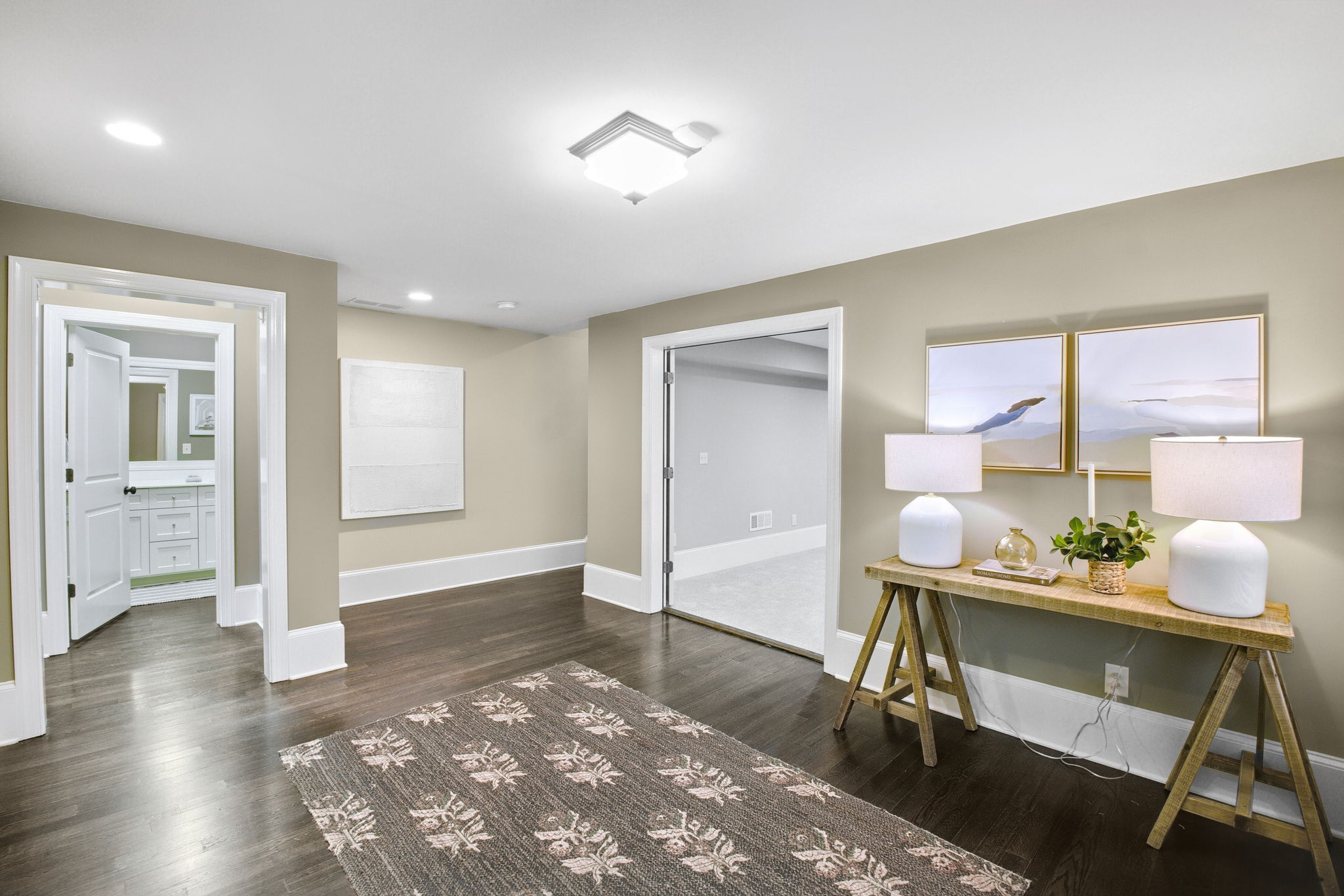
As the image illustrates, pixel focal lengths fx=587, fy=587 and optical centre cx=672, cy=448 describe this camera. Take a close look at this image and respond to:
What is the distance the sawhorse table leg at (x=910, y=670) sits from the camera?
2596 millimetres

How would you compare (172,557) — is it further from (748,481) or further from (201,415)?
(748,481)

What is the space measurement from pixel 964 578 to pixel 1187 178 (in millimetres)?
1730

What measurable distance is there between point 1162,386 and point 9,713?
198 inches

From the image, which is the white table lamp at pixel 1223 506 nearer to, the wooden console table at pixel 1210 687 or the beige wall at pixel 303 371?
the wooden console table at pixel 1210 687

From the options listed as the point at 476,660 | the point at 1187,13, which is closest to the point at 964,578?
the point at 1187,13

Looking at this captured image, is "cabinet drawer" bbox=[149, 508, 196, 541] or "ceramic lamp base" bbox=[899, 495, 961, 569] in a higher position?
"ceramic lamp base" bbox=[899, 495, 961, 569]

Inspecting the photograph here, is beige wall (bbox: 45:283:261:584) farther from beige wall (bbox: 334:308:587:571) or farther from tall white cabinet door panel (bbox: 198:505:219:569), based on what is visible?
tall white cabinet door panel (bbox: 198:505:219:569)

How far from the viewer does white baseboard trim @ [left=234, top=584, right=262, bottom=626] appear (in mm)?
4176

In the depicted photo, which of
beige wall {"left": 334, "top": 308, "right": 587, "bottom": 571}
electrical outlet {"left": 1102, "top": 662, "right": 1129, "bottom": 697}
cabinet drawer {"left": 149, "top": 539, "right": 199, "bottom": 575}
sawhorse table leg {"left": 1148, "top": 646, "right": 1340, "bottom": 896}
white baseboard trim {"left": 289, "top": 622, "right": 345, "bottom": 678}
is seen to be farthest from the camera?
cabinet drawer {"left": 149, "top": 539, "right": 199, "bottom": 575}

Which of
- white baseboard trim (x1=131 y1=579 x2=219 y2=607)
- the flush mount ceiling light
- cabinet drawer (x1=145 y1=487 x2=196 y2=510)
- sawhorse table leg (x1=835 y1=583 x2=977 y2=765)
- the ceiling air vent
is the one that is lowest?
white baseboard trim (x1=131 y1=579 x2=219 y2=607)

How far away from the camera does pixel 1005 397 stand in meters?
2.73

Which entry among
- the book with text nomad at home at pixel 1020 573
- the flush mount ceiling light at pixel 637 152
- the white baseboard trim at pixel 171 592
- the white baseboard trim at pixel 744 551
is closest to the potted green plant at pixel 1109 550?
the book with text nomad at home at pixel 1020 573

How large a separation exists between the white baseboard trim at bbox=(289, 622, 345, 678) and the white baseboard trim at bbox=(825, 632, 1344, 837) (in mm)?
2924

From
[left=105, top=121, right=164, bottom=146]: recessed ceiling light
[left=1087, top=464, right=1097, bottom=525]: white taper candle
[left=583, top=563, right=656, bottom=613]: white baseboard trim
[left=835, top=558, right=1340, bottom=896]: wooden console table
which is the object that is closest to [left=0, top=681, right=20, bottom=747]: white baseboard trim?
[left=105, top=121, right=164, bottom=146]: recessed ceiling light
